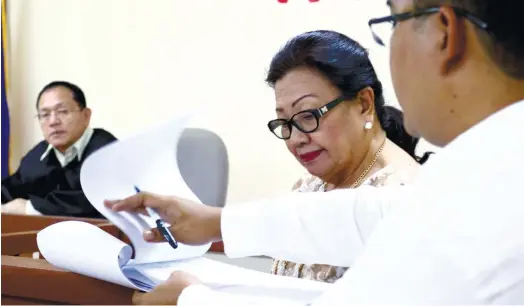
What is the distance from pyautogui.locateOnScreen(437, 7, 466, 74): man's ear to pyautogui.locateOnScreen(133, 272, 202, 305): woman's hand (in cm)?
45

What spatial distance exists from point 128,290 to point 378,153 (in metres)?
0.56

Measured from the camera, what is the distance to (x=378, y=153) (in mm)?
1086

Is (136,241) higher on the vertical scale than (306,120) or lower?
lower

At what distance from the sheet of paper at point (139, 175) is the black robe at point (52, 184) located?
3.32 feet

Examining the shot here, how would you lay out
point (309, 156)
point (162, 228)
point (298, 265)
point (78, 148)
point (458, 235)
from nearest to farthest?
point (458, 235), point (162, 228), point (298, 265), point (309, 156), point (78, 148)

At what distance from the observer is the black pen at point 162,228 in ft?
2.91

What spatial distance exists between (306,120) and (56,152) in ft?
5.02

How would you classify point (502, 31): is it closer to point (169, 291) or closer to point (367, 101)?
point (169, 291)

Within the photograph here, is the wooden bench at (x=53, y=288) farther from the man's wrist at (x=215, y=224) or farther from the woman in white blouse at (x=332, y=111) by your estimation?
the woman in white blouse at (x=332, y=111)

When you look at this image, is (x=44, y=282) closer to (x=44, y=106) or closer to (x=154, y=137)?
(x=154, y=137)

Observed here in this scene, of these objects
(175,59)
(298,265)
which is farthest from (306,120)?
(175,59)

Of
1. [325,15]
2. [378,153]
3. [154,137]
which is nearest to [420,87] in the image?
[154,137]

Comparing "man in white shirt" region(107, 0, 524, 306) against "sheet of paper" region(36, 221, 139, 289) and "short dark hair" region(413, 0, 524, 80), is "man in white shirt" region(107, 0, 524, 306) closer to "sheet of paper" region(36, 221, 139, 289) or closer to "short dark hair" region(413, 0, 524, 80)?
"short dark hair" region(413, 0, 524, 80)

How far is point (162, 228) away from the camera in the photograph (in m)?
0.89
